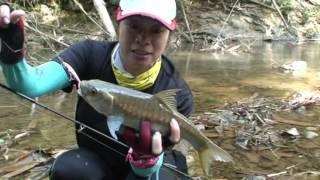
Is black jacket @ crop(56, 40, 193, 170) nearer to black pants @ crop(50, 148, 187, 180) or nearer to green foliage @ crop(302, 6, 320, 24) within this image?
black pants @ crop(50, 148, 187, 180)

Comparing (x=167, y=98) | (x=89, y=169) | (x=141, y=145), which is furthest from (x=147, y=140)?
(x=89, y=169)

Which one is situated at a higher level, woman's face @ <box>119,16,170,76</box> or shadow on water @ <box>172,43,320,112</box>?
woman's face @ <box>119,16,170,76</box>

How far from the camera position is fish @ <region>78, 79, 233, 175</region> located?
66.8 inches

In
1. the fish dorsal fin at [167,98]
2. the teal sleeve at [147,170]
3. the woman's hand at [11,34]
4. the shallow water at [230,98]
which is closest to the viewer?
the woman's hand at [11,34]

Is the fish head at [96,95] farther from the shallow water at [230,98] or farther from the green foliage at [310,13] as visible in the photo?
the green foliage at [310,13]

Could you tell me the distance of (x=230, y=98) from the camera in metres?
5.59

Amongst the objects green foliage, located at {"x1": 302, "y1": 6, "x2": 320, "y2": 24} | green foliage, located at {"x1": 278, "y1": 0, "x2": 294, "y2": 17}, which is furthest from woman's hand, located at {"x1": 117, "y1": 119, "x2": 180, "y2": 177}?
green foliage, located at {"x1": 302, "y1": 6, "x2": 320, "y2": 24}

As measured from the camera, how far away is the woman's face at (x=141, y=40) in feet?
6.52

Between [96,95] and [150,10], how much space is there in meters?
0.45

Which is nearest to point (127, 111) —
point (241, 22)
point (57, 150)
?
point (57, 150)

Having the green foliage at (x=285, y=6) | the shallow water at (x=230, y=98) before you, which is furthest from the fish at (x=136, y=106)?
the green foliage at (x=285, y=6)

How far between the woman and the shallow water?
1.16 metres

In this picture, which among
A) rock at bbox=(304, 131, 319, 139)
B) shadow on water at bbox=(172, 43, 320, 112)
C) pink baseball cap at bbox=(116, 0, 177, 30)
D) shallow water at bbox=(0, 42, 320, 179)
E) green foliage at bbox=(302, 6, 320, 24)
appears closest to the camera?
pink baseball cap at bbox=(116, 0, 177, 30)

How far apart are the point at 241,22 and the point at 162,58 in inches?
419
